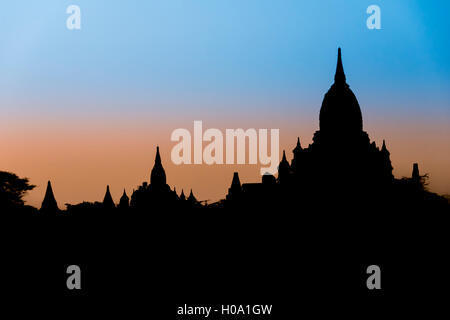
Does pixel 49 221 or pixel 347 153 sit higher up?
pixel 347 153

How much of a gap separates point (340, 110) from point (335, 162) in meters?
5.04

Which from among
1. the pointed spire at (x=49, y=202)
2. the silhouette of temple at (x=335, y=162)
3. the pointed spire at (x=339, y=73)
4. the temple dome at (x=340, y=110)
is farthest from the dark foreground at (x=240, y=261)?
the pointed spire at (x=339, y=73)

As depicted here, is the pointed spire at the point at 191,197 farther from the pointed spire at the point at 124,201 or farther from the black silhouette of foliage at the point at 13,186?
the black silhouette of foliage at the point at 13,186

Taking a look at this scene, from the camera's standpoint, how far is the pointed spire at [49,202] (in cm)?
5794

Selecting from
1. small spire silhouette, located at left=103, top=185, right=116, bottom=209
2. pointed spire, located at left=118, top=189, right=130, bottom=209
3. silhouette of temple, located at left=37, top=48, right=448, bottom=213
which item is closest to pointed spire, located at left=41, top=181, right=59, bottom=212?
silhouette of temple, located at left=37, top=48, right=448, bottom=213

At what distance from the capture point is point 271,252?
2056 inches

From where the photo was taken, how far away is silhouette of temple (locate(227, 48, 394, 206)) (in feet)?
201

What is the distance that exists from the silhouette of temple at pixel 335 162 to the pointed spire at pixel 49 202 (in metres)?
15.4

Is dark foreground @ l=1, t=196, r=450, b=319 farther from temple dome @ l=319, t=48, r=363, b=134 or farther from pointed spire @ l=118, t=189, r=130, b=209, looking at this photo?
temple dome @ l=319, t=48, r=363, b=134

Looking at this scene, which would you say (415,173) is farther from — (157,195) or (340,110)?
(157,195)

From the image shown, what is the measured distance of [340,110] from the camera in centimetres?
6638
